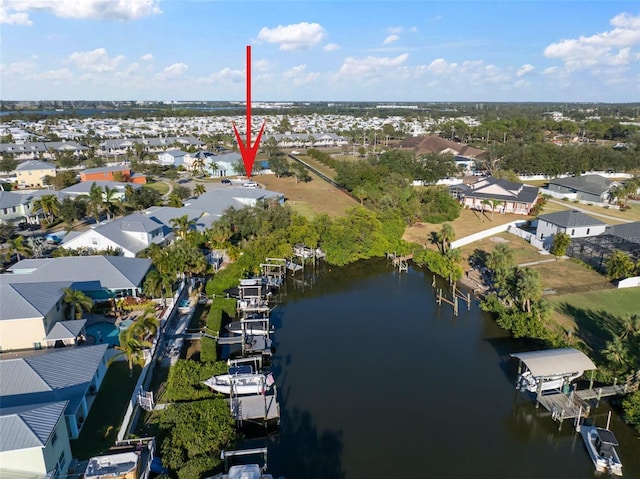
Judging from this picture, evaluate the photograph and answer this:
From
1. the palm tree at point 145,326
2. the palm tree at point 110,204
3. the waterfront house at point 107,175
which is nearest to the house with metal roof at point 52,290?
the palm tree at point 145,326

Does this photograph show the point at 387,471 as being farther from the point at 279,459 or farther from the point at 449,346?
the point at 449,346

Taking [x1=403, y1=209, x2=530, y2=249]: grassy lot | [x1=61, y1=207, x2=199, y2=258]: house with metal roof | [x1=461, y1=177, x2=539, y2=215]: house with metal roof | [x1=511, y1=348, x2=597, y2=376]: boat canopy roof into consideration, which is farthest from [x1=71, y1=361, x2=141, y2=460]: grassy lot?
[x1=461, y1=177, x2=539, y2=215]: house with metal roof

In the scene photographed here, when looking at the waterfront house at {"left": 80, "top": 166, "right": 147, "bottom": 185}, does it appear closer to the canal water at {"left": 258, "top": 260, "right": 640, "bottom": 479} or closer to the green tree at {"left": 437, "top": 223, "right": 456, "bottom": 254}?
the canal water at {"left": 258, "top": 260, "right": 640, "bottom": 479}

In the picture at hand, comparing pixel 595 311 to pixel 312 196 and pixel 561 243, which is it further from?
pixel 312 196

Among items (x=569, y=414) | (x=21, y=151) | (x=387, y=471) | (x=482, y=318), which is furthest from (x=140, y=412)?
(x=21, y=151)

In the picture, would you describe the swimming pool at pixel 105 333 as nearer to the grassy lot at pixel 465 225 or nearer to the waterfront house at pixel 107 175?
the grassy lot at pixel 465 225

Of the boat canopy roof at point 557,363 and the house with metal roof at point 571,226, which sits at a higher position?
the house with metal roof at point 571,226
